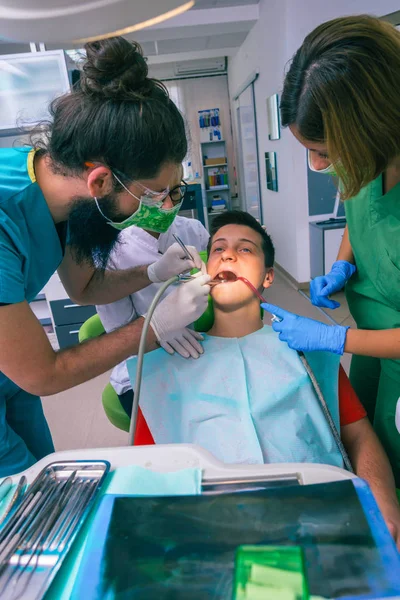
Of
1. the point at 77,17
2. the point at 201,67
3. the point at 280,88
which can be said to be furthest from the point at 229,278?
the point at 201,67

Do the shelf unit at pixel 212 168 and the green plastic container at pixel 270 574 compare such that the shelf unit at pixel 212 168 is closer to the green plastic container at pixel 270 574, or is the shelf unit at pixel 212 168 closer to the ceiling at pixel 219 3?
the ceiling at pixel 219 3

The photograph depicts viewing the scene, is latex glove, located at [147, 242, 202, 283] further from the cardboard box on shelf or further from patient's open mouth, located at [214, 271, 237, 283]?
the cardboard box on shelf

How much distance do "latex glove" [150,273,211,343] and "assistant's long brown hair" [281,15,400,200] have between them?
0.52 metres

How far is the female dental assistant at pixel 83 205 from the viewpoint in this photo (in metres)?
0.98

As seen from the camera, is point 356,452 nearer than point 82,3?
No

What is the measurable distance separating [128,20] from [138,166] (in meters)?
0.49

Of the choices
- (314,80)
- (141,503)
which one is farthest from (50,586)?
(314,80)

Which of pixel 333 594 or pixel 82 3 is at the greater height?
pixel 82 3

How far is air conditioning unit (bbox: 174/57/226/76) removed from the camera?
745 centimetres

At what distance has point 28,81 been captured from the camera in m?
3.15

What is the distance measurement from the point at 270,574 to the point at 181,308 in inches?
34.5

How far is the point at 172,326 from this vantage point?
1.26 meters

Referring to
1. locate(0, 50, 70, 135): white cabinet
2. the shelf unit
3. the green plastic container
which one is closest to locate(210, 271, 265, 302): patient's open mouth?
the green plastic container

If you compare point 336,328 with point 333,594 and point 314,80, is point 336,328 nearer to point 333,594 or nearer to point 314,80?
point 314,80
